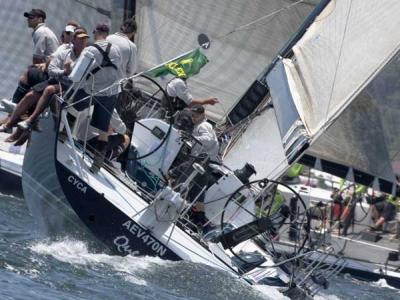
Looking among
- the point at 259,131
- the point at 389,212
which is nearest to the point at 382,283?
the point at 389,212

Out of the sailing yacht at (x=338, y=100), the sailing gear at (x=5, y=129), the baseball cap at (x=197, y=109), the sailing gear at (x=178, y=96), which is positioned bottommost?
the sailing gear at (x=5, y=129)

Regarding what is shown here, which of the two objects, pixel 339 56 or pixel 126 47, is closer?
pixel 126 47

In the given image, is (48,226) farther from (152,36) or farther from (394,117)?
(152,36)

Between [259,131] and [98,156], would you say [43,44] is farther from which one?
[98,156]

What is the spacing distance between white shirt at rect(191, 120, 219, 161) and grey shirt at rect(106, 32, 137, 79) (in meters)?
1.19

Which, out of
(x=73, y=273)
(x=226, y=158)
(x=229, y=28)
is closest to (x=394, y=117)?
(x=226, y=158)

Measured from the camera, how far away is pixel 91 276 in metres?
13.7

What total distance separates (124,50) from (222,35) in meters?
5.16

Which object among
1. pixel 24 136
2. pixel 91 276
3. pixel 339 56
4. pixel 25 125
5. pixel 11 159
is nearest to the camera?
pixel 91 276

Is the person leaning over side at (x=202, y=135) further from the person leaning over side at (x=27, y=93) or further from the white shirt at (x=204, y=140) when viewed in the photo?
the person leaning over side at (x=27, y=93)

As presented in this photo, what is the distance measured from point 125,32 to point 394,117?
3532 mm

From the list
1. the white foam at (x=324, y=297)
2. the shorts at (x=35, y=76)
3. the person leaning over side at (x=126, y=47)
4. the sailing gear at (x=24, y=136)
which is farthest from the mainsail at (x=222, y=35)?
the sailing gear at (x=24, y=136)

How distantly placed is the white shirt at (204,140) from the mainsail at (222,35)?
341 centimetres

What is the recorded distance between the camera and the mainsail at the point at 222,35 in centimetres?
1995
